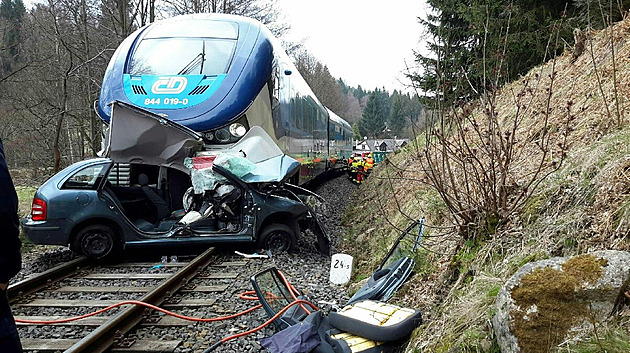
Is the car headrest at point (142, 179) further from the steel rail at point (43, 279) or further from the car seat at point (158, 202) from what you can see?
the steel rail at point (43, 279)

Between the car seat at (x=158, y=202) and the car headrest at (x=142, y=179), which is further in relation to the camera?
the car headrest at (x=142, y=179)

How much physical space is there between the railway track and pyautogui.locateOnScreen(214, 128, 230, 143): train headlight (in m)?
1.77

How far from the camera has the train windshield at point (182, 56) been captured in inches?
309

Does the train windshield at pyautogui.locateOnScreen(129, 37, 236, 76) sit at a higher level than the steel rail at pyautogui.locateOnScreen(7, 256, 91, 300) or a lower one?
higher

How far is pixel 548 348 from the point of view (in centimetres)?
234

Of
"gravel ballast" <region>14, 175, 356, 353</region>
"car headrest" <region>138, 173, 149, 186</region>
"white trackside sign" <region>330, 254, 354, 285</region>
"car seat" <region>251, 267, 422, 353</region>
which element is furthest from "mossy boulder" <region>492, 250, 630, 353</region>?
"car headrest" <region>138, 173, 149, 186</region>

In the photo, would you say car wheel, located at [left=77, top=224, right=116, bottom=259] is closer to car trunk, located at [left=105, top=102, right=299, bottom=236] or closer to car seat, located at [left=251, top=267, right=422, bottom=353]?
car trunk, located at [left=105, top=102, right=299, bottom=236]

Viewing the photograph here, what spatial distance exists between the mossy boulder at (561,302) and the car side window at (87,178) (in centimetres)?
619

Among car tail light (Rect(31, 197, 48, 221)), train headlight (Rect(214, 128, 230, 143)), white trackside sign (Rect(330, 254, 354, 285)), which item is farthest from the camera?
train headlight (Rect(214, 128, 230, 143))

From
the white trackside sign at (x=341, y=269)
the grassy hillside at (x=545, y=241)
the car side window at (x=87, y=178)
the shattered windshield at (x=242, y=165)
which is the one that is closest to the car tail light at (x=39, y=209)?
the car side window at (x=87, y=178)

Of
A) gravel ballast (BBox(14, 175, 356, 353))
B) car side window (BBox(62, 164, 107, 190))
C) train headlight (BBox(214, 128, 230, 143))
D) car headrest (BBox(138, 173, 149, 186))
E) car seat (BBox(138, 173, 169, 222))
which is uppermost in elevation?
train headlight (BBox(214, 128, 230, 143))

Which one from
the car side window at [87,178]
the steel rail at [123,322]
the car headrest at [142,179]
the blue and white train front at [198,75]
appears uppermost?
the blue and white train front at [198,75]

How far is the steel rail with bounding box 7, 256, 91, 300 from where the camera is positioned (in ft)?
17.1

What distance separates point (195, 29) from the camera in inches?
336
